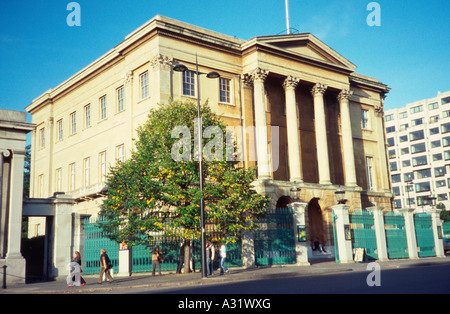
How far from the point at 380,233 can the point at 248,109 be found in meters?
14.4

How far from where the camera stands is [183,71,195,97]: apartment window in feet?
120

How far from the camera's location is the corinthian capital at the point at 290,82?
40.3m

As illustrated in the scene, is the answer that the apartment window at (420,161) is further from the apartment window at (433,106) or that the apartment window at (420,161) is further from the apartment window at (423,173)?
the apartment window at (433,106)

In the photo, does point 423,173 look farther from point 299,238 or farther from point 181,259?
point 181,259

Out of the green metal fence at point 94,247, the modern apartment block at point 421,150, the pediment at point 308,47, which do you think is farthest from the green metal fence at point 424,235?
the modern apartment block at point 421,150

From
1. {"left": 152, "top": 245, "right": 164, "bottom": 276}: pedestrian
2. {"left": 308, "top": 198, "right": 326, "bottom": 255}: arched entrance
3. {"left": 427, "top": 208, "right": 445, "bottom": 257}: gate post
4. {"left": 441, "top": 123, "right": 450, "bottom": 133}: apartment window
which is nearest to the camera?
{"left": 152, "top": 245, "right": 164, "bottom": 276}: pedestrian

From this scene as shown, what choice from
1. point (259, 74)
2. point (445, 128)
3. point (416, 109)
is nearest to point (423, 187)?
point (445, 128)

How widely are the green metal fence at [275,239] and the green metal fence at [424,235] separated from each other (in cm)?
1151

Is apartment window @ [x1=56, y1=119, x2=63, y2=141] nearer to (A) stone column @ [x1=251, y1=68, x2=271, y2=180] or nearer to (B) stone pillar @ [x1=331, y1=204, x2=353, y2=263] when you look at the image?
(A) stone column @ [x1=251, y1=68, x2=271, y2=180]

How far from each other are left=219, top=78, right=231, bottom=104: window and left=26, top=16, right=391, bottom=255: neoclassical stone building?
9 centimetres

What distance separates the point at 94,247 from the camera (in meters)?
27.5

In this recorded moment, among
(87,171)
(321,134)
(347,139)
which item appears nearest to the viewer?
(321,134)

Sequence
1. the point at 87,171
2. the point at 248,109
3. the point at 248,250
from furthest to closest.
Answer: the point at 87,171
the point at 248,109
the point at 248,250

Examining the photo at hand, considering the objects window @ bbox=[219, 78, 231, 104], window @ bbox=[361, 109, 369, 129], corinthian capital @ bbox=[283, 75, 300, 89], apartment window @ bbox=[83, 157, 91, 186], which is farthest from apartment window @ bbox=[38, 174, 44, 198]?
window @ bbox=[361, 109, 369, 129]
